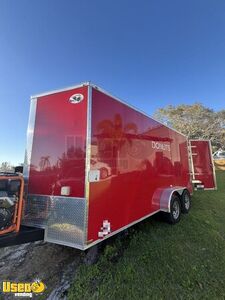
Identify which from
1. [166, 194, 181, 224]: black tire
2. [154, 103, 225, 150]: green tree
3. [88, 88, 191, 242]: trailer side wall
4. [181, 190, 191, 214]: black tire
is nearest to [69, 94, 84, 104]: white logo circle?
[88, 88, 191, 242]: trailer side wall

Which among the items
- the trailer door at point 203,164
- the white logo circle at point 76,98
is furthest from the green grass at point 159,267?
the trailer door at point 203,164

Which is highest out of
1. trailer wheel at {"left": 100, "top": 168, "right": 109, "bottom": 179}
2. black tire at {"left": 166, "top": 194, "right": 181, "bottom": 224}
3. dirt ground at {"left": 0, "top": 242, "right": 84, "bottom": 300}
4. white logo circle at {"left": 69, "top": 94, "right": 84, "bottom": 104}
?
white logo circle at {"left": 69, "top": 94, "right": 84, "bottom": 104}

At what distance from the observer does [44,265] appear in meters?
3.60

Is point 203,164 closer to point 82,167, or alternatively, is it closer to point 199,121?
point 82,167

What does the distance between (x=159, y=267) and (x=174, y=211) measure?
2.45m

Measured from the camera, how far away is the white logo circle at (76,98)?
322 cm

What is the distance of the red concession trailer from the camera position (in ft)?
9.79

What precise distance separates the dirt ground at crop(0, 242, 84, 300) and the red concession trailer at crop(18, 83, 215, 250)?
0.73 metres

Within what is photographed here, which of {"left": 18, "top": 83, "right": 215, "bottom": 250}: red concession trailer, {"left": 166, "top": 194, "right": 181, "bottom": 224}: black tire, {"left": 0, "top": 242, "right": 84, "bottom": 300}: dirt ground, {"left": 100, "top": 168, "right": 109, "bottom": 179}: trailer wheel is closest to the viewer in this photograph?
{"left": 18, "top": 83, "right": 215, "bottom": 250}: red concession trailer

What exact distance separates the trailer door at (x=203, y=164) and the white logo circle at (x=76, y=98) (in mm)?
7186

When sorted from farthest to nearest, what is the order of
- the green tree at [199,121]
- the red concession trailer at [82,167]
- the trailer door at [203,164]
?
the green tree at [199,121] < the trailer door at [203,164] < the red concession trailer at [82,167]

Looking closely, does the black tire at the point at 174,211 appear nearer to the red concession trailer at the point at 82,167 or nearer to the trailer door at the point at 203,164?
the red concession trailer at the point at 82,167

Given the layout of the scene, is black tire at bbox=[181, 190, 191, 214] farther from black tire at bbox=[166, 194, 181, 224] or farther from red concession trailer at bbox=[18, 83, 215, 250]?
red concession trailer at bbox=[18, 83, 215, 250]

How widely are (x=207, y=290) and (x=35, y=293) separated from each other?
100 inches
